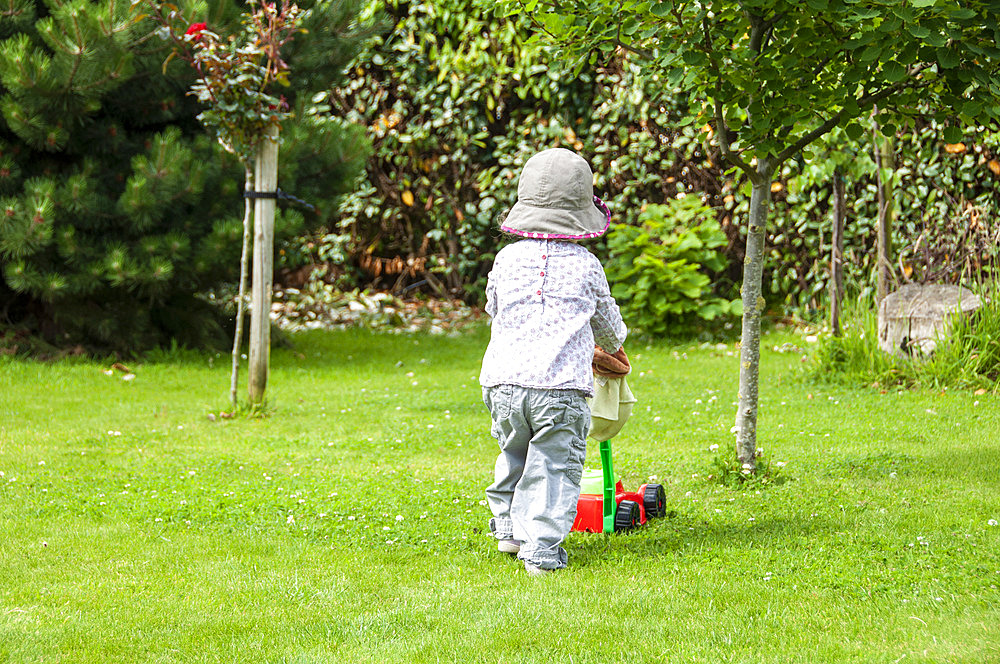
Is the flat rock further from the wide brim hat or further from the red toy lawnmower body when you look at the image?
the wide brim hat

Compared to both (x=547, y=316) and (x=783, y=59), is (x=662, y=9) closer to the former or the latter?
(x=783, y=59)

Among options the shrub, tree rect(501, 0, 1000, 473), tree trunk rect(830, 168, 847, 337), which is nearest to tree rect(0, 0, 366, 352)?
the shrub

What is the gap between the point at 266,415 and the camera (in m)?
6.48

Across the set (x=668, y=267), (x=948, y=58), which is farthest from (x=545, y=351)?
(x=668, y=267)

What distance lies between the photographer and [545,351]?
3455 mm

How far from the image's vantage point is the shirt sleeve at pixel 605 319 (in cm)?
359

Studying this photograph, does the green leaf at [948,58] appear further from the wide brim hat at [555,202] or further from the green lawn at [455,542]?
the green lawn at [455,542]

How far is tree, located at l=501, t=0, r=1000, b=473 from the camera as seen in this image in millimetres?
3572

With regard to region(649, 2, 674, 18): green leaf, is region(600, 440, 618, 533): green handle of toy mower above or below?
below

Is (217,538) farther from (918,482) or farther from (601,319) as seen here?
(918,482)

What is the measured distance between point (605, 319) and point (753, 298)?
1.08m

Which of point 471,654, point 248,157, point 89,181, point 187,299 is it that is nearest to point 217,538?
point 471,654

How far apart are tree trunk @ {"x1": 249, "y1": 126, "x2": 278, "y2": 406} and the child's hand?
10.5 feet

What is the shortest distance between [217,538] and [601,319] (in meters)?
1.64
